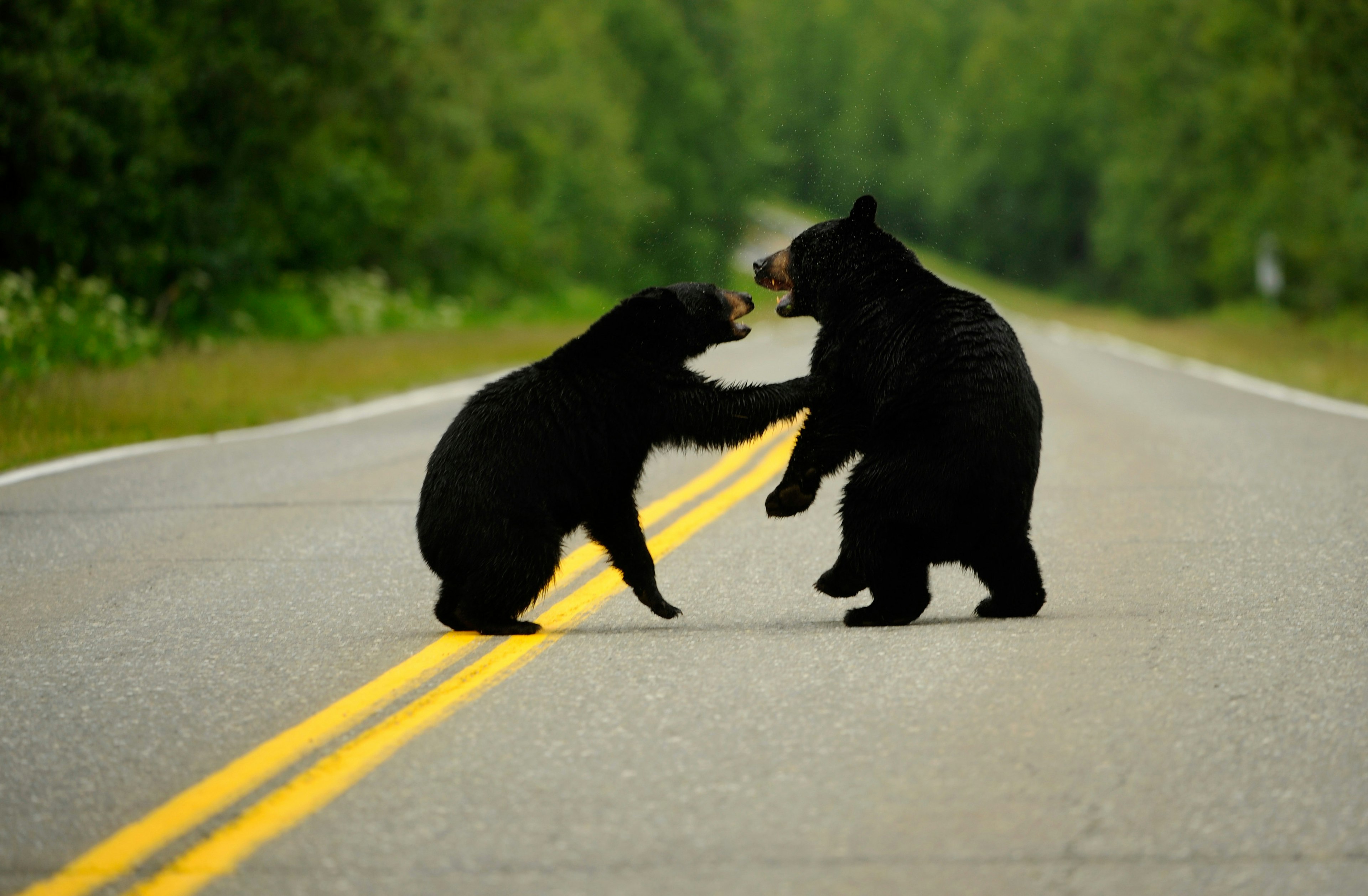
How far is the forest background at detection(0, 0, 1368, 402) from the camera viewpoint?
22.2 metres

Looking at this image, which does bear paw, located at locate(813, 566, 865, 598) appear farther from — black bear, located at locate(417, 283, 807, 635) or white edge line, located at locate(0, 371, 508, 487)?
white edge line, located at locate(0, 371, 508, 487)

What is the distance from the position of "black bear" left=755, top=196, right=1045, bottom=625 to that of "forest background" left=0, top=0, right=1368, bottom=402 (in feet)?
38.8

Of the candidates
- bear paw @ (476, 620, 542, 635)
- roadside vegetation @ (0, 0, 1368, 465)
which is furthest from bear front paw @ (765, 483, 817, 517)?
roadside vegetation @ (0, 0, 1368, 465)

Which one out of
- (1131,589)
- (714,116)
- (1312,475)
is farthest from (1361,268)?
(1131,589)

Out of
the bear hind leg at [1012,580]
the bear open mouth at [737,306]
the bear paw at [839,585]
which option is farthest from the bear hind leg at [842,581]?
the bear open mouth at [737,306]

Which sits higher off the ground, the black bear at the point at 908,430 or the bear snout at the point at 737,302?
the bear snout at the point at 737,302

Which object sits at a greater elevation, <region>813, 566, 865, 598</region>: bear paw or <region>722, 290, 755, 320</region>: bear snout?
<region>722, 290, 755, 320</region>: bear snout

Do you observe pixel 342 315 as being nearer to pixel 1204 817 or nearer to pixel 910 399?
pixel 910 399

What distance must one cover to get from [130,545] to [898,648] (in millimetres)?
4511

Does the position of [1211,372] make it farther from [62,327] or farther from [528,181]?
[528,181]

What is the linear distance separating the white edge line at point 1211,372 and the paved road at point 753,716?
7.75m

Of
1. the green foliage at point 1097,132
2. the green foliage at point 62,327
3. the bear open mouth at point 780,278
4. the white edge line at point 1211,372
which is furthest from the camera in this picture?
the green foliage at point 1097,132

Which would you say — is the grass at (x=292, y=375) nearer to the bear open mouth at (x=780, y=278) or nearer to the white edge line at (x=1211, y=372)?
the white edge line at (x=1211, y=372)

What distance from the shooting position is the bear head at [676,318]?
6121mm
